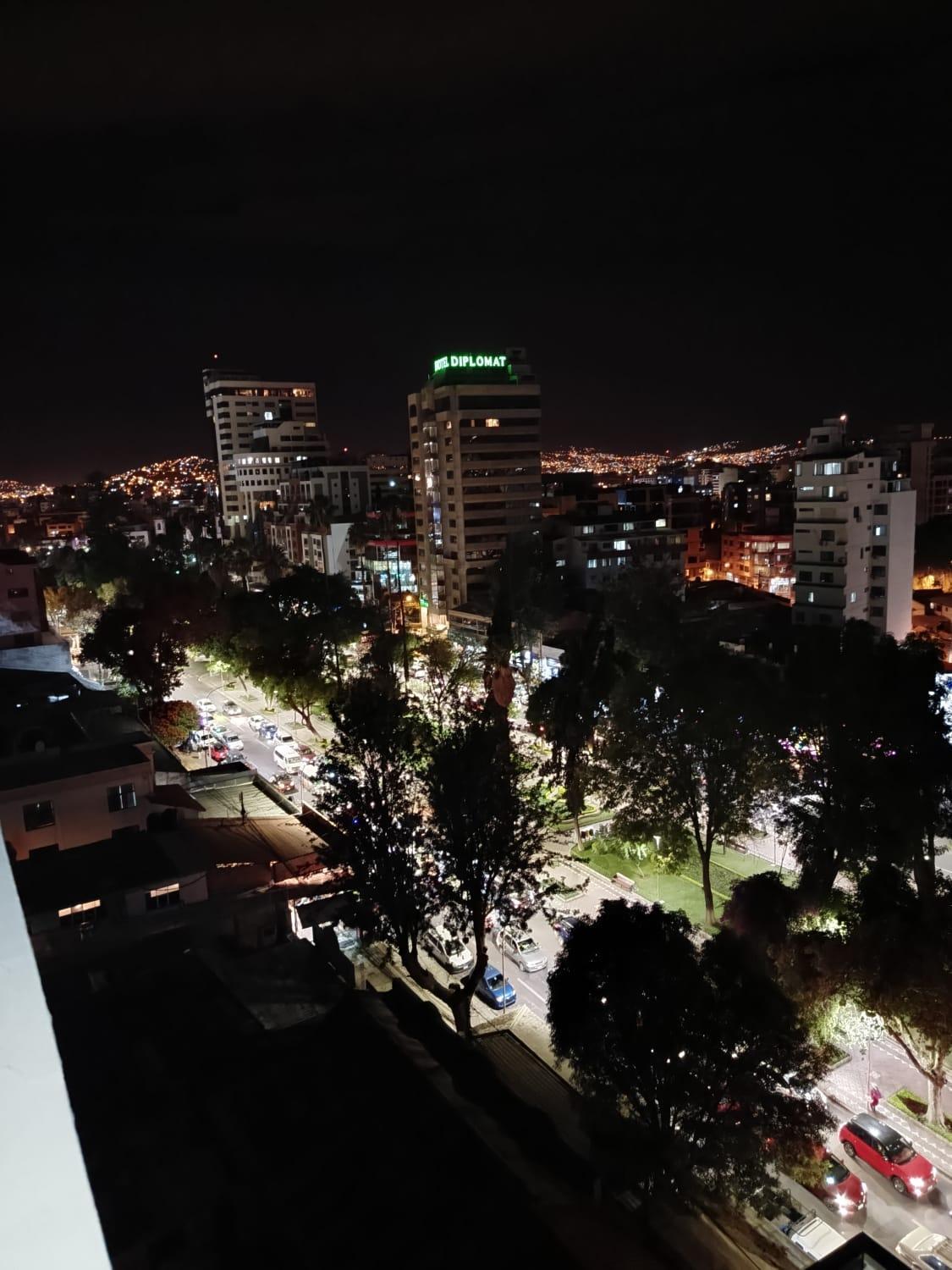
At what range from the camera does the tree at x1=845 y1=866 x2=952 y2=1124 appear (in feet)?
28.6

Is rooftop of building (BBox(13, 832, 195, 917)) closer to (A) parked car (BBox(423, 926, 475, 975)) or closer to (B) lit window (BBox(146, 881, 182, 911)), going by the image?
(B) lit window (BBox(146, 881, 182, 911))

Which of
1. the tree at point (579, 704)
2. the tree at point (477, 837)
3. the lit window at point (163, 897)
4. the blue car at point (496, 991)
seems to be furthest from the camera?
the tree at point (579, 704)

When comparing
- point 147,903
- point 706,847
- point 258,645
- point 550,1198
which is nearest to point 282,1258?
point 550,1198

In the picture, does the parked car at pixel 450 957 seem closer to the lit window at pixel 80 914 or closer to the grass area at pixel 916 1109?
the lit window at pixel 80 914

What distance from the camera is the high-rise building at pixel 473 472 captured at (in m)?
42.4

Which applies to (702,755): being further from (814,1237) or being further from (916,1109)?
(814,1237)

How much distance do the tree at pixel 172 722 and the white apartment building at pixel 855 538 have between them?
19.5 meters

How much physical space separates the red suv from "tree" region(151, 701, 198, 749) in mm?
19508

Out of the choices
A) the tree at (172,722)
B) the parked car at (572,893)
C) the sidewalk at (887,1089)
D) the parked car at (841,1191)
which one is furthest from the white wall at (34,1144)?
the tree at (172,722)

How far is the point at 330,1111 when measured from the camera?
26.7ft

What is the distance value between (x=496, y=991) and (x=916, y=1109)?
227 inches

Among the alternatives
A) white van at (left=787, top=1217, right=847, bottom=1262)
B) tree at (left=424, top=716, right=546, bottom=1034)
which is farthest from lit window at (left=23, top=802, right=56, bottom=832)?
white van at (left=787, top=1217, right=847, bottom=1262)

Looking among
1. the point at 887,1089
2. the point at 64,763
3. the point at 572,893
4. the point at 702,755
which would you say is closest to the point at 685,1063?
the point at 887,1089

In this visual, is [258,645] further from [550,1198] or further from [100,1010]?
[550,1198]
